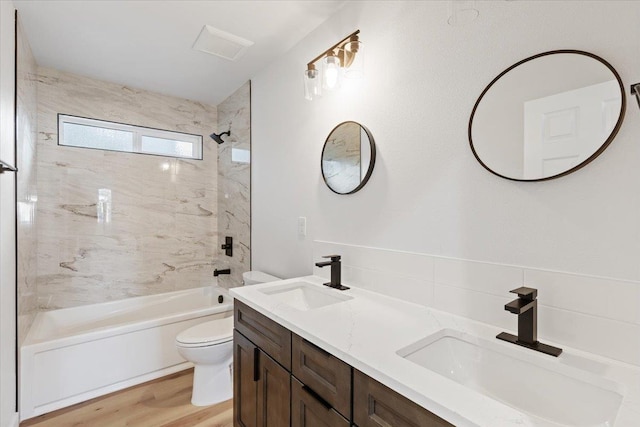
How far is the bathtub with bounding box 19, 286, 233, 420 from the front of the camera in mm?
2021

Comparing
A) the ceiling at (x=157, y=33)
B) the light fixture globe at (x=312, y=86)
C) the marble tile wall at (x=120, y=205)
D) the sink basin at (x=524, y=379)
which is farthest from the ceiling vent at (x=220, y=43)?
the sink basin at (x=524, y=379)

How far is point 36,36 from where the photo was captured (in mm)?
2146

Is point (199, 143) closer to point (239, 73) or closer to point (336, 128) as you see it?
point (239, 73)

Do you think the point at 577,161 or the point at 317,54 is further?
the point at 317,54

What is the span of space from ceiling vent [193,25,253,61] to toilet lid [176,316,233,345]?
2.07m

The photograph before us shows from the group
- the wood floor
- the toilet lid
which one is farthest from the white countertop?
the wood floor

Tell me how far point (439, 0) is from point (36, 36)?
8.72ft

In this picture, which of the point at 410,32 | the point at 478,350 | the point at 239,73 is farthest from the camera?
the point at 239,73

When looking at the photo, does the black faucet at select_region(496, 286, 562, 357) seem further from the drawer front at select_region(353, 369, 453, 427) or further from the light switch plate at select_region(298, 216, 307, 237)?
the light switch plate at select_region(298, 216, 307, 237)

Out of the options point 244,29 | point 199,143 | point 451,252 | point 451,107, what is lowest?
point 451,252

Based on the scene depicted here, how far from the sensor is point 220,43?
86.7 inches

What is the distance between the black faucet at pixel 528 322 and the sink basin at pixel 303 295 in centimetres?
81

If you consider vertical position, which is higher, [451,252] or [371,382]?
[451,252]

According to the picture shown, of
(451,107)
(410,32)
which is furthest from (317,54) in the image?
(451,107)
